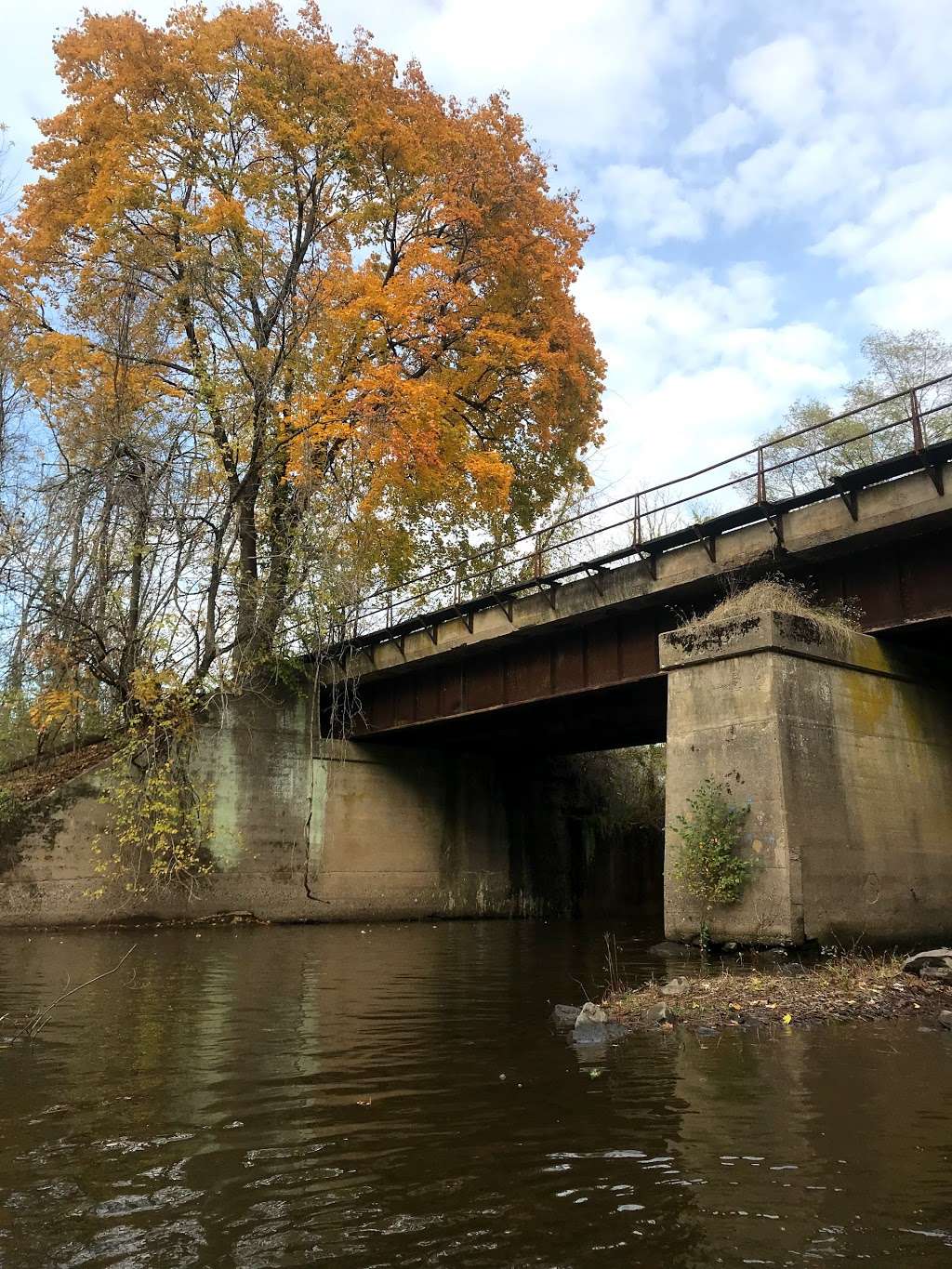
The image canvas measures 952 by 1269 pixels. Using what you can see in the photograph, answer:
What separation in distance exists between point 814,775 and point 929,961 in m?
4.03

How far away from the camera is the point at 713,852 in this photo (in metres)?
13.2

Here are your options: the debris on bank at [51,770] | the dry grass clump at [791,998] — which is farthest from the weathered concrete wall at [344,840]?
the dry grass clump at [791,998]

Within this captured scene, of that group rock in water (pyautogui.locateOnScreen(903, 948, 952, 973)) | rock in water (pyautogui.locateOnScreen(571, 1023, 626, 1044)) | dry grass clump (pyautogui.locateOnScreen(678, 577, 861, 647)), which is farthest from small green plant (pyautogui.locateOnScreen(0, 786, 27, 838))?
rock in water (pyautogui.locateOnScreen(903, 948, 952, 973))

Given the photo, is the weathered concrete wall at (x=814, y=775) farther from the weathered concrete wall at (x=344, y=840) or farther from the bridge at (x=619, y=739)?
the weathered concrete wall at (x=344, y=840)

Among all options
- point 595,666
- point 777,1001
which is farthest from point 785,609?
point 777,1001

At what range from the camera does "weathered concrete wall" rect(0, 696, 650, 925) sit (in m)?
20.1

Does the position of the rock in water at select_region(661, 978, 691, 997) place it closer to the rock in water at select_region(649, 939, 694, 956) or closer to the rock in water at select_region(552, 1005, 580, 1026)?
the rock in water at select_region(552, 1005, 580, 1026)

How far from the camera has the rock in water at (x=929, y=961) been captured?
9.43 meters

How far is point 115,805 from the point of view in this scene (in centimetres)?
2055

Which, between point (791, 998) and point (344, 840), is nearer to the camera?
point (791, 998)

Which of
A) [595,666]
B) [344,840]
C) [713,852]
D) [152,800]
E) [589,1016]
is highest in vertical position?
[595,666]

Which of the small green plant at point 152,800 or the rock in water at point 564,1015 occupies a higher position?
the small green plant at point 152,800

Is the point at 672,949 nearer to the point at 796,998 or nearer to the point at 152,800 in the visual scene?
the point at 796,998

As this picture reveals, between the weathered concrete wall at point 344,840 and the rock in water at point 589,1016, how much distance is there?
15.3 metres
